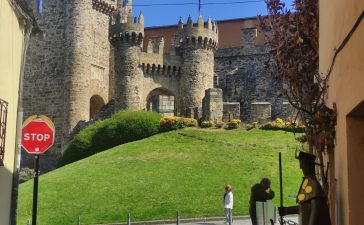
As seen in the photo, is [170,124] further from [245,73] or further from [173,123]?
[245,73]

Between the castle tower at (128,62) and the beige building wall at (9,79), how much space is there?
99.1ft

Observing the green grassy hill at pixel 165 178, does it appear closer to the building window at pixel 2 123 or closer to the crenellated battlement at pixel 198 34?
the building window at pixel 2 123

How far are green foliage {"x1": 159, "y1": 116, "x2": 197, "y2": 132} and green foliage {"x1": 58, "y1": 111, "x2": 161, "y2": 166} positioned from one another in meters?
0.40

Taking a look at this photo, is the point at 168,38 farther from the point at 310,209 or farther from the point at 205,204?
the point at 310,209

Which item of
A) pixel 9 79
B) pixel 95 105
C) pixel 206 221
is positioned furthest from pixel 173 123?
pixel 9 79

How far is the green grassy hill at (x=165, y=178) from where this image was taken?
21531mm

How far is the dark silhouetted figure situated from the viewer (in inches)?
211

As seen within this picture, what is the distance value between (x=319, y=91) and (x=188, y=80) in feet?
124

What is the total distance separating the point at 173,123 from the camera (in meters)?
36.1

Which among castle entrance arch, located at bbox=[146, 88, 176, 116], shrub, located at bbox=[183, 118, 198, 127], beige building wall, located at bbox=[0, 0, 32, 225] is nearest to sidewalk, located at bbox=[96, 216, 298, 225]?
beige building wall, located at bbox=[0, 0, 32, 225]

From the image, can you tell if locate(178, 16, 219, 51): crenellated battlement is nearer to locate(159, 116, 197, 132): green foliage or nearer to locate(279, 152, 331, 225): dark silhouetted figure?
locate(159, 116, 197, 132): green foliage

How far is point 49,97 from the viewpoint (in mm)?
46000

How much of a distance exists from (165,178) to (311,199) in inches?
791

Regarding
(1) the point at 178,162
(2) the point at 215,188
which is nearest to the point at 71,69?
(1) the point at 178,162
